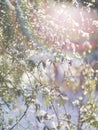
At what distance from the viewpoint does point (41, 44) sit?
87.4 inches

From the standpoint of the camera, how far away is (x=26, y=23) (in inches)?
83.2

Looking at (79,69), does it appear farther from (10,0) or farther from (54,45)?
(10,0)

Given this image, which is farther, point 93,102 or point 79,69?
point 79,69

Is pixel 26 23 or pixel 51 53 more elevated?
pixel 26 23

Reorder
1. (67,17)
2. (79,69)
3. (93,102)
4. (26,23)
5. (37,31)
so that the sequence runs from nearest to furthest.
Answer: (26,23) → (37,31) → (67,17) → (93,102) → (79,69)

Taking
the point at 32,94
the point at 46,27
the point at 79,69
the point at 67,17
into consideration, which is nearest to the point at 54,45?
the point at 46,27

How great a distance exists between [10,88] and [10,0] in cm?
70

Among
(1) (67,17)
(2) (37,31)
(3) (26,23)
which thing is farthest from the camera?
(1) (67,17)

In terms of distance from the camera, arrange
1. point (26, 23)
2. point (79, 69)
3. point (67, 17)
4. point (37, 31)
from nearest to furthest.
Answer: point (26, 23)
point (37, 31)
point (67, 17)
point (79, 69)

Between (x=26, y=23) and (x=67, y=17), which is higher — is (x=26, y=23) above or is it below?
below

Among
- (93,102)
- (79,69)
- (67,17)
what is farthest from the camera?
(79,69)

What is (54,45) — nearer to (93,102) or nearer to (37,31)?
(37,31)

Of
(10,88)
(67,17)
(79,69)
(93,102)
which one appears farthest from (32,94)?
(79,69)

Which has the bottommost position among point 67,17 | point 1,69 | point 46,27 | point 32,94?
point 32,94
